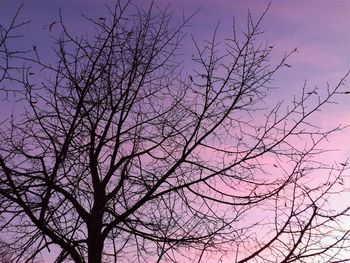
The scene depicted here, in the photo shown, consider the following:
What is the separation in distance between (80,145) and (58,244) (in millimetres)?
1023

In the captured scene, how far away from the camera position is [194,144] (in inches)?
204

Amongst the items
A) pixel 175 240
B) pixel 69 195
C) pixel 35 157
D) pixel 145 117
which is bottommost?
pixel 175 240

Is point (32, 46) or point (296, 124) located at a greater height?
point (32, 46)

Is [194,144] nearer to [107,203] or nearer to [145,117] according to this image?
[145,117]

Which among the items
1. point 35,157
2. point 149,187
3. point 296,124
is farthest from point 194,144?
point 35,157

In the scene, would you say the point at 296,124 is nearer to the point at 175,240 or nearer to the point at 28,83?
the point at 175,240

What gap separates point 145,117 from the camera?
5543 millimetres

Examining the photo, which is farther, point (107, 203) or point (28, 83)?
point (107, 203)

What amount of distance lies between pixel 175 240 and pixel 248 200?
73 centimetres

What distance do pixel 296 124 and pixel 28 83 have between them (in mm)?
2368

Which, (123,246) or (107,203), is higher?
(107,203)

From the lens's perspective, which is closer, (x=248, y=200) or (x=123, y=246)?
(x=248, y=200)

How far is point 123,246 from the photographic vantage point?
5.39 meters

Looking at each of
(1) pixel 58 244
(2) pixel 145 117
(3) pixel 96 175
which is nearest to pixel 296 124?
(2) pixel 145 117
